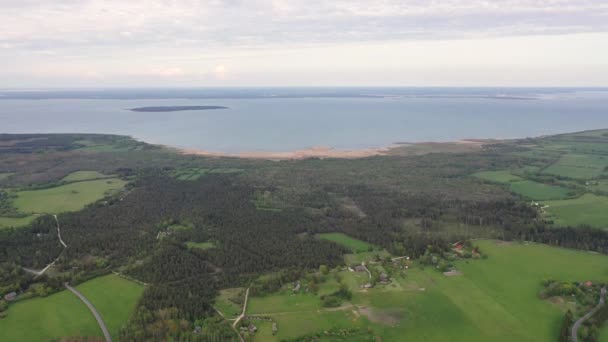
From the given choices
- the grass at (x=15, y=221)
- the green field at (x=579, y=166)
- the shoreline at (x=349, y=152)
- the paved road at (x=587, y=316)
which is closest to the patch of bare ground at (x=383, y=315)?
the paved road at (x=587, y=316)

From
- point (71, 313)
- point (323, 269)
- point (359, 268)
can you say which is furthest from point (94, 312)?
point (359, 268)

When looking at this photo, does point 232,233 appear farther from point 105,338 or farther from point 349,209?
point 105,338

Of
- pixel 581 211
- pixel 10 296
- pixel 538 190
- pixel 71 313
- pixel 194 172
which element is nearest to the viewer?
pixel 71 313

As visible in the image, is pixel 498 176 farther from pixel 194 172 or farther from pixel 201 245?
pixel 194 172

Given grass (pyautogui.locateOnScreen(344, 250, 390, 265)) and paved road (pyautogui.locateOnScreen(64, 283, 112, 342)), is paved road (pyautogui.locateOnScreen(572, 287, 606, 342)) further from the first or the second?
paved road (pyautogui.locateOnScreen(64, 283, 112, 342))

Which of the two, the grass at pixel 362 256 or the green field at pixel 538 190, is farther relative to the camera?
the green field at pixel 538 190

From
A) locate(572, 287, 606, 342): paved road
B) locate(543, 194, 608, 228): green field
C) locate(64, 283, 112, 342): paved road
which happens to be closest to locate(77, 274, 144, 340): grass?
locate(64, 283, 112, 342): paved road

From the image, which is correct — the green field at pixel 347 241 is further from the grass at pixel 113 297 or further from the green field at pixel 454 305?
the grass at pixel 113 297
